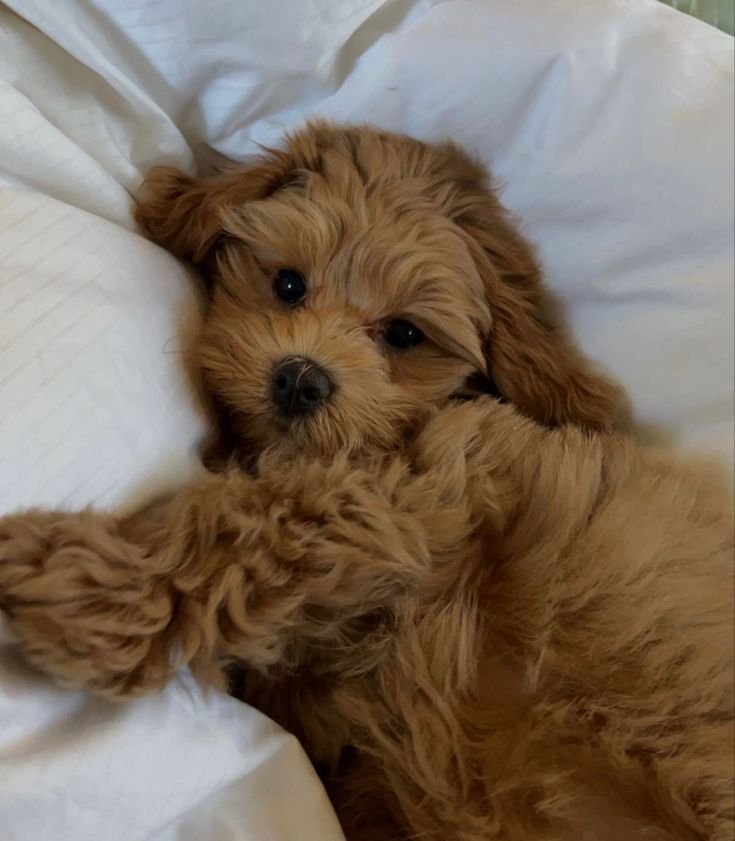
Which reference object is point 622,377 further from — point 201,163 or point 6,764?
point 6,764

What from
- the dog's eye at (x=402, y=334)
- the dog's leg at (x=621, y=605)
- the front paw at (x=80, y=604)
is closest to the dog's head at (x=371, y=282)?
the dog's eye at (x=402, y=334)

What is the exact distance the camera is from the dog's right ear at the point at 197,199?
1.39m

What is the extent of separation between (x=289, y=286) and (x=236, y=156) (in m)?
0.31

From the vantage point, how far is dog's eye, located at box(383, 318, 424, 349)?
1.40 meters

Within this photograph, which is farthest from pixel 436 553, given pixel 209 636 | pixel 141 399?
pixel 141 399

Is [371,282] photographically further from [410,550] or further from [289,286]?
[410,550]

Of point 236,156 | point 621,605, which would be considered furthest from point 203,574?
point 236,156

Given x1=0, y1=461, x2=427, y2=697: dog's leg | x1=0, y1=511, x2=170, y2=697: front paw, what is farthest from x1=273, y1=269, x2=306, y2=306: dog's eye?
x1=0, y1=511, x2=170, y2=697: front paw

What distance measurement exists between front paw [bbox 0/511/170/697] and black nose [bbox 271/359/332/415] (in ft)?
1.06

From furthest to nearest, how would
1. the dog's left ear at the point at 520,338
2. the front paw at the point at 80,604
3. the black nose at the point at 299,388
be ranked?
1. the dog's left ear at the point at 520,338
2. the black nose at the point at 299,388
3. the front paw at the point at 80,604

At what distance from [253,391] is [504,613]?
0.45 meters

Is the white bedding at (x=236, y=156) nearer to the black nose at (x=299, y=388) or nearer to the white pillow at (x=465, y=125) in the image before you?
the white pillow at (x=465, y=125)

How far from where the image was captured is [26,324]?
106 centimetres

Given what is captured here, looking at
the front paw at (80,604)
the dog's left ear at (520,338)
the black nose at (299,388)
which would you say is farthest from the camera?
the dog's left ear at (520,338)
